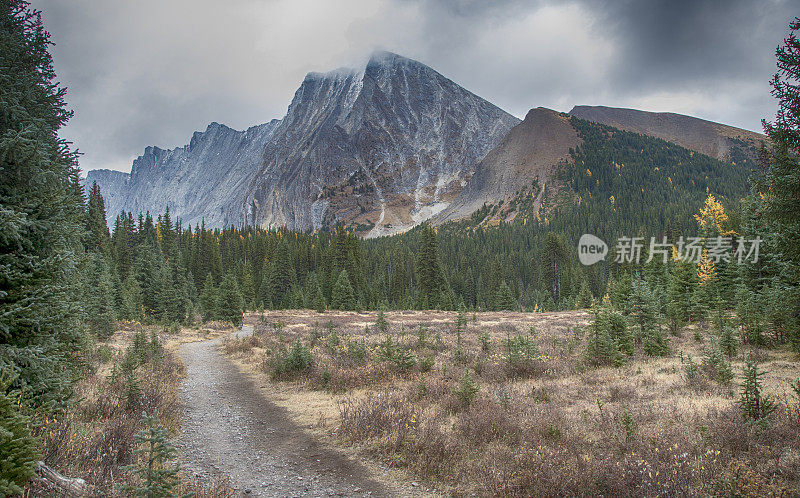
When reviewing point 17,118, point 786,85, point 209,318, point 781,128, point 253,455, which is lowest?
point 209,318

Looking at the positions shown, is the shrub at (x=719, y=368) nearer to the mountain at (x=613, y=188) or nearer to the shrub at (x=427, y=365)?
the shrub at (x=427, y=365)

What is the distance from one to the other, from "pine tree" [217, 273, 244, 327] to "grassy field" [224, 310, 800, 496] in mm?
26034

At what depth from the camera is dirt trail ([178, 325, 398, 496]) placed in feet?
22.2

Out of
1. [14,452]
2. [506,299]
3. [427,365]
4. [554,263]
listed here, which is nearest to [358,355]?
[427,365]

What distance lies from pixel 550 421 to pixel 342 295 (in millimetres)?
52920

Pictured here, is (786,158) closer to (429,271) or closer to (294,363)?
(294,363)

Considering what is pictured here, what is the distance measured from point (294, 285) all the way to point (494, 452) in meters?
68.4

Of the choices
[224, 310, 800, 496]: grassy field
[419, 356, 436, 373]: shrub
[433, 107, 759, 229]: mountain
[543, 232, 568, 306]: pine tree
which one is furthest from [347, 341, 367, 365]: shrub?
[433, 107, 759, 229]: mountain

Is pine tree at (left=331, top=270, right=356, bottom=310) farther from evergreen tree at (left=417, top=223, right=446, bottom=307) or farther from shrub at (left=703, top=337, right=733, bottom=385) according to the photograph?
shrub at (left=703, top=337, right=733, bottom=385)

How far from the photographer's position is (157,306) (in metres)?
42.7

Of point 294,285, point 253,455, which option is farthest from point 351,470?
point 294,285

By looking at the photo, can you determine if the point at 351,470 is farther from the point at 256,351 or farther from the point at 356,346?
the point at 256,351

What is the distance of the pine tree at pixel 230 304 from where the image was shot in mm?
39844

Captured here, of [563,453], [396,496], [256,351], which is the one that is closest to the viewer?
[396,496]
